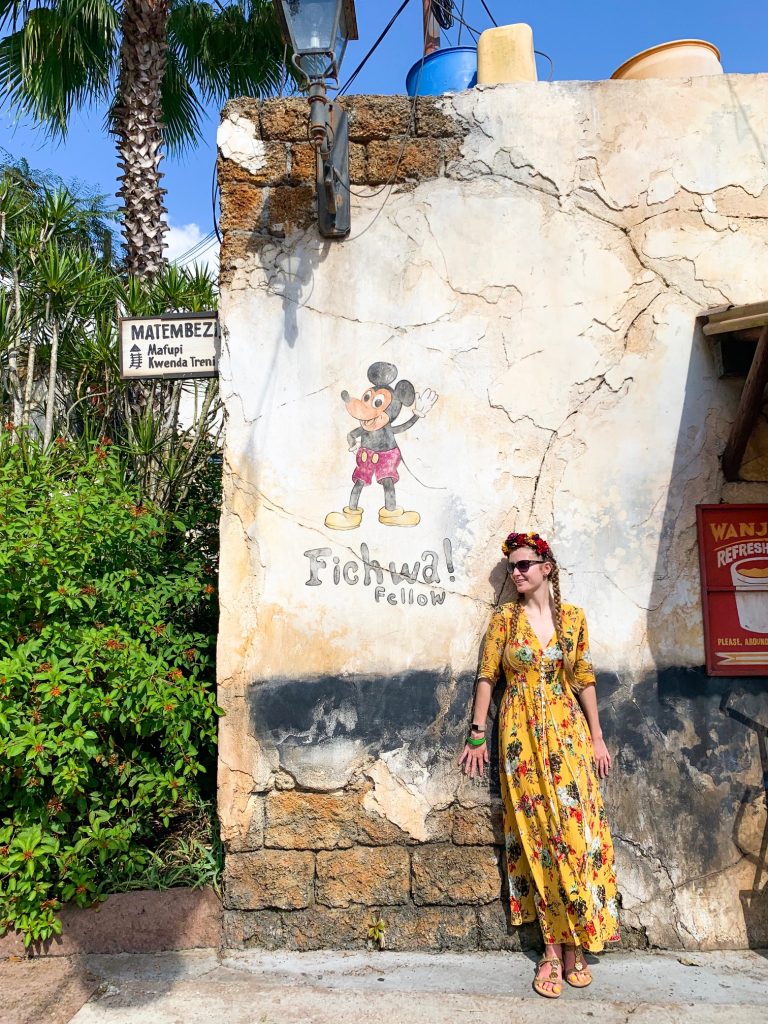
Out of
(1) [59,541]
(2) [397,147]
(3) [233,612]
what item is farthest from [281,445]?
(2) [397,147]

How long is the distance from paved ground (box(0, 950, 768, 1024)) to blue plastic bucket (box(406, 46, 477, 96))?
382 centimetres

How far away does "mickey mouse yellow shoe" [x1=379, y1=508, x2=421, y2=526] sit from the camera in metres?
3.39

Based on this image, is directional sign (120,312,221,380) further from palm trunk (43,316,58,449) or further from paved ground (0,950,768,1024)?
paved ground (0,950,768,1024)

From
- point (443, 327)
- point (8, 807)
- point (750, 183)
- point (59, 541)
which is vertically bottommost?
point (8, 807)

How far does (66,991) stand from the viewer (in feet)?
9.43

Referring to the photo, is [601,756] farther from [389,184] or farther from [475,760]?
[389,184]

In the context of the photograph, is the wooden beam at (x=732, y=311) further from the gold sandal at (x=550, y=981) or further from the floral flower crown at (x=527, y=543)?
the gold sandal at (x=550, y=981)

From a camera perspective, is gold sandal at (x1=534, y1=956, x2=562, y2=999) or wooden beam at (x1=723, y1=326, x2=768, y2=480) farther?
wooden beam at (x1=723, y1=326, x2=768, y2=480)

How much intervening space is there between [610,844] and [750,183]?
285 cm

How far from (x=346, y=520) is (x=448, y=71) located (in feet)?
7.43

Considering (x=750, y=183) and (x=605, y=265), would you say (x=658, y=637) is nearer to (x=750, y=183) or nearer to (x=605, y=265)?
(x=605, y=265)

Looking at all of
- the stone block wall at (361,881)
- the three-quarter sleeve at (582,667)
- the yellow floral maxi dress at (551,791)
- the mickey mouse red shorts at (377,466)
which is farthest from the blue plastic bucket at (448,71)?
the stone block wall at (361,881)

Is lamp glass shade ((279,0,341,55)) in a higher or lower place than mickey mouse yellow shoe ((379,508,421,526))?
higher

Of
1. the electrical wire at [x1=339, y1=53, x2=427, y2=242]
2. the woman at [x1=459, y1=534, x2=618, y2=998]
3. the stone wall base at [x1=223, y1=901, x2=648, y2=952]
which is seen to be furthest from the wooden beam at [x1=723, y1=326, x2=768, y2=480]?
the stone wall base at [x1=223, y1=901, x2=648, y2=952]
